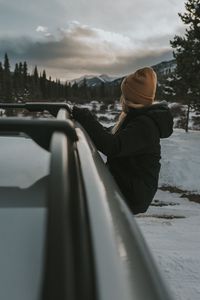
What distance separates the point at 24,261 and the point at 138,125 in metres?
2.48

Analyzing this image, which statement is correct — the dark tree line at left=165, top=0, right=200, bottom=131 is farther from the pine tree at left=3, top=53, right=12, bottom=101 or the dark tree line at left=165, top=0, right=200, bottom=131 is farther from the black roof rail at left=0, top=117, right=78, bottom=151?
the pine tree at left=3, top=53, right=12, bottom=101

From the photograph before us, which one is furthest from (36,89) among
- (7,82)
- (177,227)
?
(177,227)

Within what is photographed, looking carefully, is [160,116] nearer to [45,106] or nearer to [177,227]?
[45,106]

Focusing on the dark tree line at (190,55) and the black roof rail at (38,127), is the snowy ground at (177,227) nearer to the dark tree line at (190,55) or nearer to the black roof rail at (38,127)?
the black roof rail at (38,127)

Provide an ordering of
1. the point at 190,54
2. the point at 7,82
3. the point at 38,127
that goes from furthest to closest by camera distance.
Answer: the point at 7,82 < the point at 190,54 < the point at 38,127

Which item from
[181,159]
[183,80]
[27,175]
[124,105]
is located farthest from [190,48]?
[27,175]

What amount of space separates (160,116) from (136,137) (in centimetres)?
29

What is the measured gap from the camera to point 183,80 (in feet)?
111

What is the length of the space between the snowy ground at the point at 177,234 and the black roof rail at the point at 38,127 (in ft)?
5.16

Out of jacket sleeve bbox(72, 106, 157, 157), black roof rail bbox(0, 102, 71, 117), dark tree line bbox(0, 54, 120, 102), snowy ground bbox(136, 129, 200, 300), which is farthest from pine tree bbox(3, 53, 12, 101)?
jacket sleeve bbox(72, 106, 157, 157)

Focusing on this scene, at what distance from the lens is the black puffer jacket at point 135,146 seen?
3721 millimetres

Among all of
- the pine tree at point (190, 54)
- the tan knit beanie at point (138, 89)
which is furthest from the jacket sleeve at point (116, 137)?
the pine tree at point (190, 54)

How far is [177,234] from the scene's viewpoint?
28.3 feet

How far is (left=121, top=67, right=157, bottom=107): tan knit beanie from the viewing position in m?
4.11
